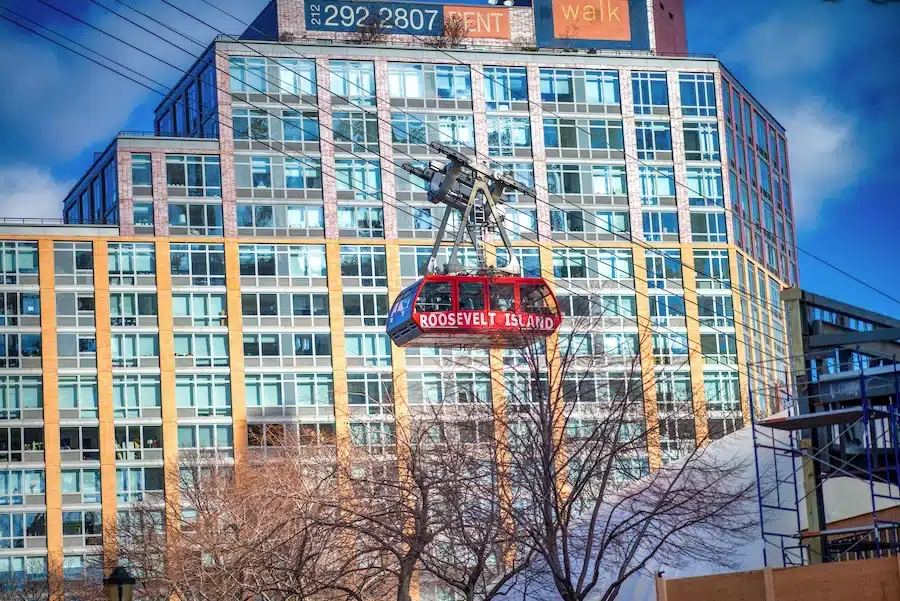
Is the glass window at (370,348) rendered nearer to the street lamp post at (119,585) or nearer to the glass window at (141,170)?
the glass window at (141,170)

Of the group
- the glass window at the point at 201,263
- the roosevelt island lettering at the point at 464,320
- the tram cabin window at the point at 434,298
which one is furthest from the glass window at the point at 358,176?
the roosevelt island lettering at the point at 464,320

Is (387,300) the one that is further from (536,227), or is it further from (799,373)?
(799,373)

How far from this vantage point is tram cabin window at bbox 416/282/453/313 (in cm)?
6819

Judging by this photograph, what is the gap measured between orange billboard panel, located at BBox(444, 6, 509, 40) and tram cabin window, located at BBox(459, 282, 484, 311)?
4473 centimetres

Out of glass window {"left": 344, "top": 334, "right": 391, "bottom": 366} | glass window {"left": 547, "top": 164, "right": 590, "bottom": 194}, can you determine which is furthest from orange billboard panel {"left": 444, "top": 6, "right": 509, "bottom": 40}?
glass window {"left": 344, "top": 334, "right": 391, "bottom": 366}

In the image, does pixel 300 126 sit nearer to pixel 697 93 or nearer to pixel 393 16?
pixel 393 16

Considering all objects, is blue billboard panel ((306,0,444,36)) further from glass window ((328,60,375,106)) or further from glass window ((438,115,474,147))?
glass window ((438,115,474,147))

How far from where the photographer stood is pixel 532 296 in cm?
7069

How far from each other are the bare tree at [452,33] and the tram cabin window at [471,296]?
4335 centimetres

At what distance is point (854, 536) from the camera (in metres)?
49.0

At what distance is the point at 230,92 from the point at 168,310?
47.1 feet

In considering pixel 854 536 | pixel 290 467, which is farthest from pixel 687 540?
pixel 290 467

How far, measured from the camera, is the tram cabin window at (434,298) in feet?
224

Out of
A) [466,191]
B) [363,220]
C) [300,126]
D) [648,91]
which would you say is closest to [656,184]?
[648,91]
